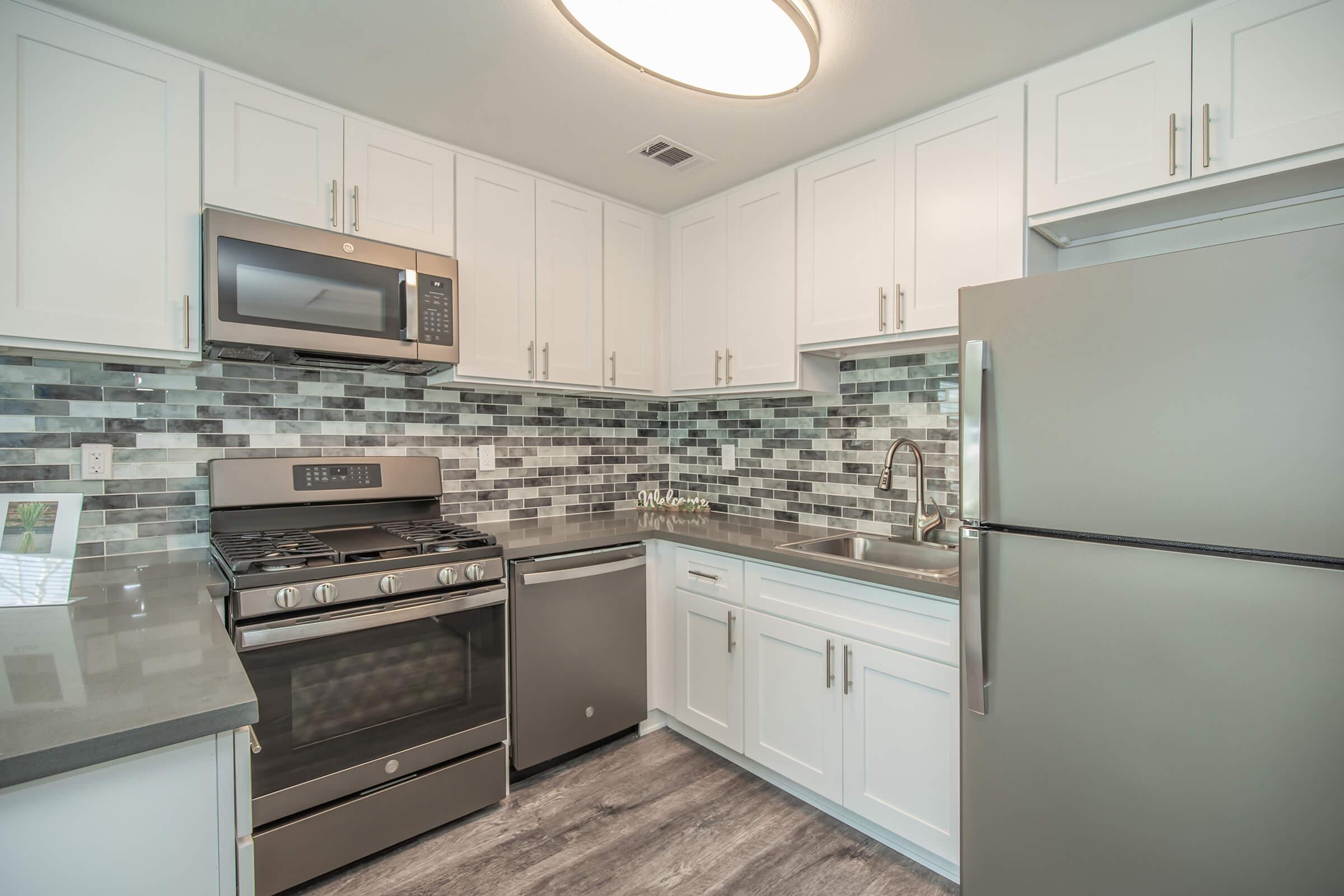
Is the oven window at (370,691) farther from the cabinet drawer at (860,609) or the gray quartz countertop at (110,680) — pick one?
the cabinet drawer at (860,609)

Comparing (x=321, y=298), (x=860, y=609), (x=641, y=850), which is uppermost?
(x=321, y=298)

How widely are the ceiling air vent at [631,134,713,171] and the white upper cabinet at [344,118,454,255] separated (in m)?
0.73

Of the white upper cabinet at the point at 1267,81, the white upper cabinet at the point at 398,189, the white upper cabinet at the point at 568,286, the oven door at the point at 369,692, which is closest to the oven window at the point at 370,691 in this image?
the oven door at the point at 369,692

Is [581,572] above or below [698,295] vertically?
below

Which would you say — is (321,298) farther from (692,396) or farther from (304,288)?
(692,396)

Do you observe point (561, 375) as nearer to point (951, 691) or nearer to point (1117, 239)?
point (951, 691)

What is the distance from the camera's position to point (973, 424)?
59.8 inches

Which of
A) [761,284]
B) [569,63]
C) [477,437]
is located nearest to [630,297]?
[761,284]

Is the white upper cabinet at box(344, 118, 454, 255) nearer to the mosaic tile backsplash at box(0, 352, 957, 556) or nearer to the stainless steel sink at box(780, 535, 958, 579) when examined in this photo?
the mosaic tile backsplash at box(0, 352, 957, 556)

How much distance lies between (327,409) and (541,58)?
1.43 meters

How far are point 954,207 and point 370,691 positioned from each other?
2.34m

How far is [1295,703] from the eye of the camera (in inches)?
44.9

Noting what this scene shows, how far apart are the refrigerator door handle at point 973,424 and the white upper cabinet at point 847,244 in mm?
649

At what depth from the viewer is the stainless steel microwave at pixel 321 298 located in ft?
5.95
